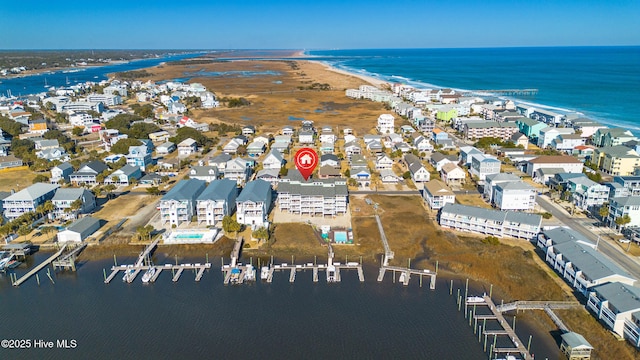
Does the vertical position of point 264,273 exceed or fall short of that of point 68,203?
it falls short

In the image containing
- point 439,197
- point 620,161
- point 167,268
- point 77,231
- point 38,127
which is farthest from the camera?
point 38,127

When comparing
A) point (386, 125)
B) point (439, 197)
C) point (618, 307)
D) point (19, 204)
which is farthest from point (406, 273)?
point (386, 125)

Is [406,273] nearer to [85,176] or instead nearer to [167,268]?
[167,268]

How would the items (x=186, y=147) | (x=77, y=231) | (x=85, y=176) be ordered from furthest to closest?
(x=186, y=147) < (x=85, y=176) < (x=77, y=231)

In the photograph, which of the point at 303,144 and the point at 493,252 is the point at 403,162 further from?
the point at 493,252

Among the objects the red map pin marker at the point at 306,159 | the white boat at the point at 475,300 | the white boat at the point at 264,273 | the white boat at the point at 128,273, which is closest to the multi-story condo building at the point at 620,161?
the white boat at the point at 475,300

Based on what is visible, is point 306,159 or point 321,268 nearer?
point 321,268

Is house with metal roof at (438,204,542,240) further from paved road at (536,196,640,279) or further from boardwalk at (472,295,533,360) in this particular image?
boardwalk at (472,295,533,360)
